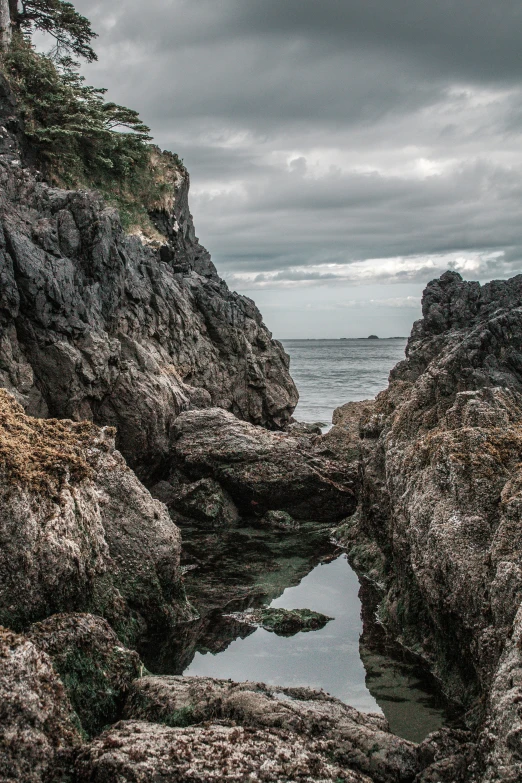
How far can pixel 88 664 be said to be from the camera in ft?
20.7

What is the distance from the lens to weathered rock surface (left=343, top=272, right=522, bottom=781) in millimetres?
6124

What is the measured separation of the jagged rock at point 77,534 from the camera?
6.74 meters

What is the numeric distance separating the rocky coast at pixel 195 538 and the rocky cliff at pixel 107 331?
9 cm

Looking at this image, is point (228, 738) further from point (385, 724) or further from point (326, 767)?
point (385, 724)

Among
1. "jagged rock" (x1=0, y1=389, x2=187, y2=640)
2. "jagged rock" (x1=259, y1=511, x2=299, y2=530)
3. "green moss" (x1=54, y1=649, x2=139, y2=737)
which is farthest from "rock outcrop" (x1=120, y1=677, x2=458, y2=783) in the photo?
"jagged rock" (x1=259, y1=511, x2=299, y2=530)

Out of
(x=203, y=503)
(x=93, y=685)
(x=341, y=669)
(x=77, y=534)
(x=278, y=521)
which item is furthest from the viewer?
(x=203, y=503)

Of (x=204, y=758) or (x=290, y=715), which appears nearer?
(x=204, y=758)

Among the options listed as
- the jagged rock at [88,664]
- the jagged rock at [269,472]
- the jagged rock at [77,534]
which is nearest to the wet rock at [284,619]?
the jagged rock at [77,534]

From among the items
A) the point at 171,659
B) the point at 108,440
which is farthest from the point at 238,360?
the point at 171,659

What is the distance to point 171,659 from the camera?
9.16 metres

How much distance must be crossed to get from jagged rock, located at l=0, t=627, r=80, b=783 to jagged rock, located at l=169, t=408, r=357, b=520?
1107 cm

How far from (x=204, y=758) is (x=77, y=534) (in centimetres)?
346

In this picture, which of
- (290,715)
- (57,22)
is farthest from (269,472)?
(57,22)

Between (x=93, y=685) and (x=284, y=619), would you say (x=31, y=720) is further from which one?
(x=284, y=619)
